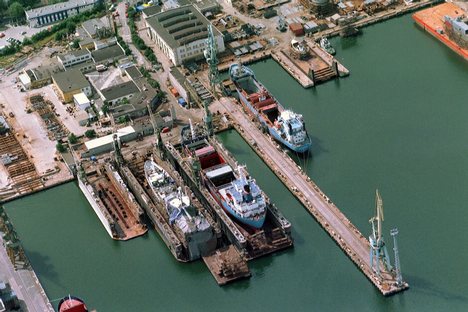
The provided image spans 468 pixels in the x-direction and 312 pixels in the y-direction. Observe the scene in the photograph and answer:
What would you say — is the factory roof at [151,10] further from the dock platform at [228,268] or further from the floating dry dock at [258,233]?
the dock platform at [228,268]

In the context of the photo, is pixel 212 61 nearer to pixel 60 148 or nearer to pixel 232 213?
pixel 60 148

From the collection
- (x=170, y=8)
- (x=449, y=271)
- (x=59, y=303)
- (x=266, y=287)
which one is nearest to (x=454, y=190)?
(x=449, y=271)

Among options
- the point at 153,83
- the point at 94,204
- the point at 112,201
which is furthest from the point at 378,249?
the point at 153,83

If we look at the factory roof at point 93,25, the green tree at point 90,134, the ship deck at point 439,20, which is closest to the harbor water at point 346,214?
the ship deck at point 439,20

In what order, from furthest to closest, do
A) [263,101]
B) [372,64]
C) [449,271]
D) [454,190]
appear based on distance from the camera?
[372,64]
[263,101]
[454,190]
[449,271]

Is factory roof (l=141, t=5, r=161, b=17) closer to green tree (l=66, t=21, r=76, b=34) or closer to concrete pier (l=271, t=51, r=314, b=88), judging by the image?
green tree (l=66, t=21, r=76, b=34)

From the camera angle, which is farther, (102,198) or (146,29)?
(146,29)

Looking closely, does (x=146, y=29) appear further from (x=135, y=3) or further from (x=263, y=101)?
(x=263, y=101)
